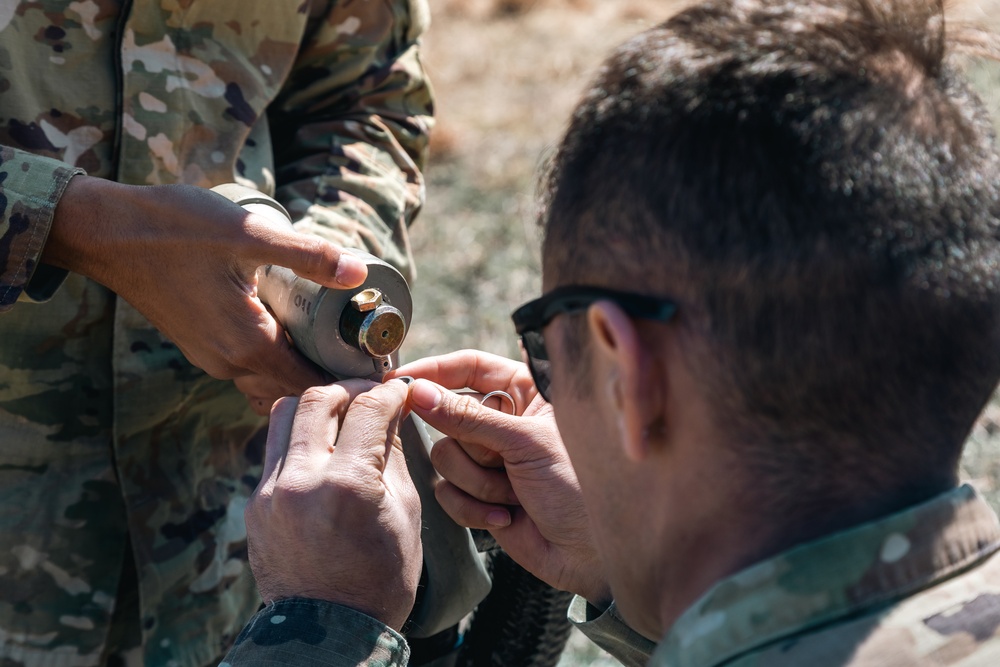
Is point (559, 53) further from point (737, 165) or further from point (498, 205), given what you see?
point (737, 165)

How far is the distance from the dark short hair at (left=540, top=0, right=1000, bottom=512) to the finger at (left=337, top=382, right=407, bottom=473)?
0.67 m

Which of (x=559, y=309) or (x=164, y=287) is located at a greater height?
(x=559, y=309)

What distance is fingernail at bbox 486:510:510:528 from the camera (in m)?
2.51

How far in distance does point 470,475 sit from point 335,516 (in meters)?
0.57

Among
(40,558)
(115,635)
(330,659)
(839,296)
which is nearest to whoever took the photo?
(839,296)

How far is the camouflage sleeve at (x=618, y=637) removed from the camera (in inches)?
87.6

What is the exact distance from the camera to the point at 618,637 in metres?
2.26

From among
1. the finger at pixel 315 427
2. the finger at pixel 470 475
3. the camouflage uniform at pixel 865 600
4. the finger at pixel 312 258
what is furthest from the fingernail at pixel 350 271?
the camouflage uniform at pixel 865 600

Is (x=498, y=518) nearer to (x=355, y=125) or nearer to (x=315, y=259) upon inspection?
(x=315, y=259)

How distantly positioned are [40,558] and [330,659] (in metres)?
1.23

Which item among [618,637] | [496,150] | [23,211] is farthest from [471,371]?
[496,150]

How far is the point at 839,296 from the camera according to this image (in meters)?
1.51

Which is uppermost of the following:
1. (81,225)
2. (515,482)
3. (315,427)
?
(81,225)

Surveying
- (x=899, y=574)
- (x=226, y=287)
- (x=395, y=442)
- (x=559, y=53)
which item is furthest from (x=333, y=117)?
(x=559, y=53)
